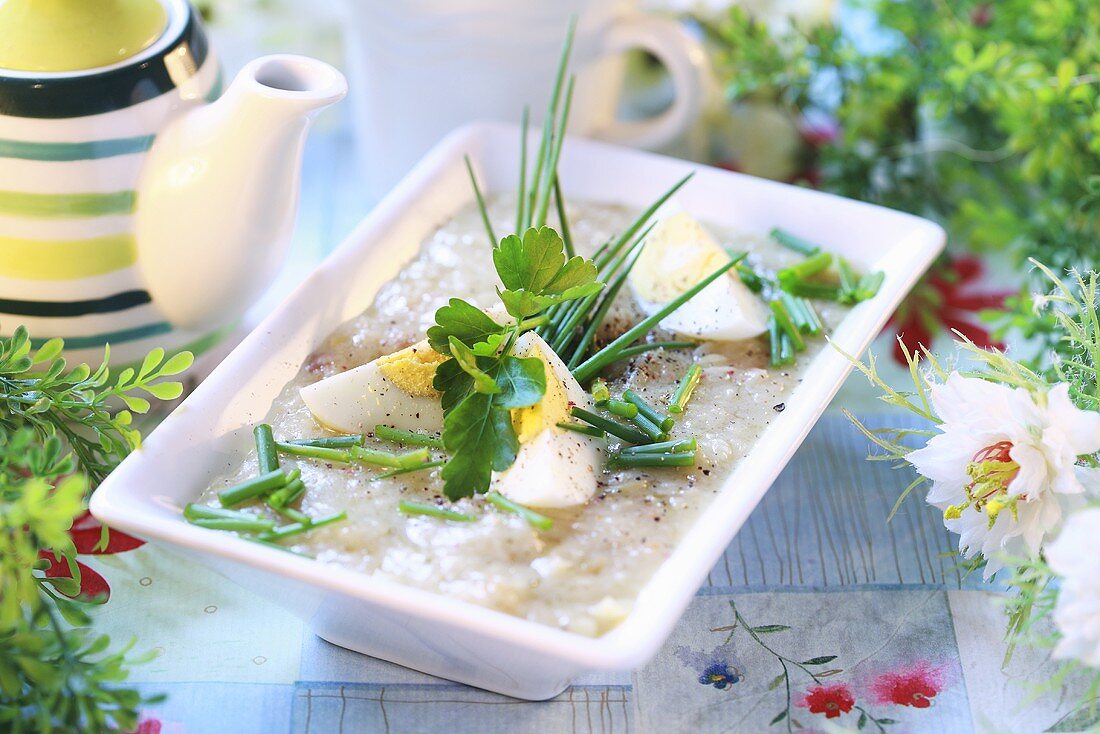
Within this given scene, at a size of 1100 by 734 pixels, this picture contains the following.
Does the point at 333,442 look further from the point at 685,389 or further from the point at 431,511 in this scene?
the point at 685,389

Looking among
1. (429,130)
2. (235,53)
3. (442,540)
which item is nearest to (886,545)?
(442,540)

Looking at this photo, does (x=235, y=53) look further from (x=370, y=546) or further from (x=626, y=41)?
(x=370, y=546)

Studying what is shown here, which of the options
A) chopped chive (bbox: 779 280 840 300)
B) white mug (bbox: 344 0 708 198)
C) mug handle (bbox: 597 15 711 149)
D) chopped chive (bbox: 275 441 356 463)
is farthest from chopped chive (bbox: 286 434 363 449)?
mug handle (bbox: 597 15 711 149)

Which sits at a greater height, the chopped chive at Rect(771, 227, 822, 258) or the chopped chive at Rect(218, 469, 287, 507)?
the chopped chive at Rect(218, 469, 287, 507)

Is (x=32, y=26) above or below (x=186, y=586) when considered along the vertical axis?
above

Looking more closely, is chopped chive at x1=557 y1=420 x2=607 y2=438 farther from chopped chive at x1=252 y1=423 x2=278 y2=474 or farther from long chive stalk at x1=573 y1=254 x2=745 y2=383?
chopped chive at x1=252 y1=423 x2=278 y2=474
